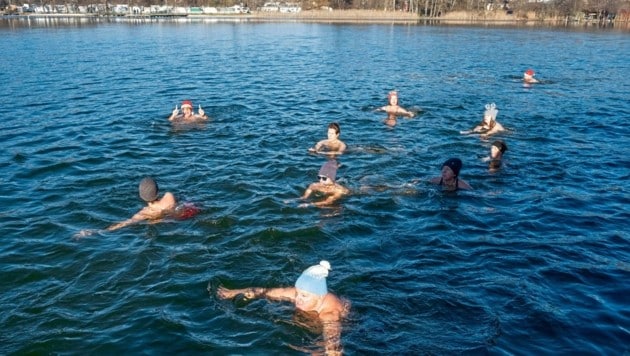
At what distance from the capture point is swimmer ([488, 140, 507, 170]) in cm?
1323

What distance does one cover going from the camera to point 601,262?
8.63 m

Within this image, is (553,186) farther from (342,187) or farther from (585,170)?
(342,187)

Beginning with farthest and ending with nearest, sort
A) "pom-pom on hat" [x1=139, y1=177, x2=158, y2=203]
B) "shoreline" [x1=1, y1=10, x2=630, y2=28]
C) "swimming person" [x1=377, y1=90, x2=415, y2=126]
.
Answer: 1. "shoreline" [x1=1, y1=10, x2=630, y2=28]
2. "swimming person" [x1=377, y1=90, x2=415, y2=126]
3. "pom-pom on hat" [x1=139, y1=177, x2=158, y2=203]

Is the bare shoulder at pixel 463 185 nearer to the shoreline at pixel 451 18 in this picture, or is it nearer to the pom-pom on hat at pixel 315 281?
the pom-pom on hat at pixel 315 281

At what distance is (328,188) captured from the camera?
1138 centimetres

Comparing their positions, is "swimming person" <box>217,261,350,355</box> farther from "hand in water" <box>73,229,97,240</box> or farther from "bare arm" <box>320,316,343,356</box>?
"hand in water" <box>73,229,97,240</box>

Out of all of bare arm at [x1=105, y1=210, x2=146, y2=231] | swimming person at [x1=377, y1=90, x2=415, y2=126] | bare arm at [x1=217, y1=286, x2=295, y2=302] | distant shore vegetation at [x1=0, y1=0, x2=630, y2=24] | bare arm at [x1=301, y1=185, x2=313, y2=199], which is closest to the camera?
bare arm at [x1=217, y1=286, x2=295, y2=302]

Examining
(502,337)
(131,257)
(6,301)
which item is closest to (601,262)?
(502,337)

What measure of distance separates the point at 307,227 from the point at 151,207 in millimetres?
3226

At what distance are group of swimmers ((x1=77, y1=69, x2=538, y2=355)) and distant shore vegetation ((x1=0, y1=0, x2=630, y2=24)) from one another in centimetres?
8858

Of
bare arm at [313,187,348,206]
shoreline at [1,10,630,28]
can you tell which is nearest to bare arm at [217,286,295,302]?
bare arm at [313,187,348,206]

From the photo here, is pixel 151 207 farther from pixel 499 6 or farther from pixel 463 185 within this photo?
pixel 499 6

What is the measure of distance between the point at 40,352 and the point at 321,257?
14.8 feet

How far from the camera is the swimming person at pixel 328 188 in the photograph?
1088 centimetres
